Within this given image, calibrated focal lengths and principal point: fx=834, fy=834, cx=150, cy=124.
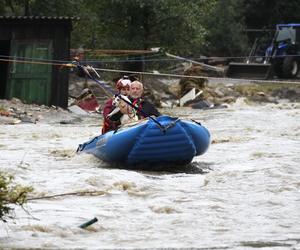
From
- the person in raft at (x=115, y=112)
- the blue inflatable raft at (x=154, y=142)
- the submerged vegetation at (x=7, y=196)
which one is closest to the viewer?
the submerged vegetation at (x=7, y=196)

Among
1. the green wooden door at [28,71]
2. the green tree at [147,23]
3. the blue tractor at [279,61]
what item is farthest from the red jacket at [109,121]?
the blue tractor at [279,61]

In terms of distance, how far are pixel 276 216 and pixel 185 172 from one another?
339 centimetres

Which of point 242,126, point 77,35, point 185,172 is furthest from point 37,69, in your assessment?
point 185,172

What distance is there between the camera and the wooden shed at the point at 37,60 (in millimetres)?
22438

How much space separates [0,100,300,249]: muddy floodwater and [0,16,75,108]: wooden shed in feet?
23.4

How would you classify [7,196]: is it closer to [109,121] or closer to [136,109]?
[136,109]

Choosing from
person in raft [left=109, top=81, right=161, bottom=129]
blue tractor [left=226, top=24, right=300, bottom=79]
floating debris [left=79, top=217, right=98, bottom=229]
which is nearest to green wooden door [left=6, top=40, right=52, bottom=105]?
blue tractor [left=226, top=24, right=300, bottom=79]

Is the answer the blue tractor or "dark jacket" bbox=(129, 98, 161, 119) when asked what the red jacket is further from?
the blue tractor

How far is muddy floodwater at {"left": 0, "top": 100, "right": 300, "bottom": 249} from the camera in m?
6.73

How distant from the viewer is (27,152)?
1345cm

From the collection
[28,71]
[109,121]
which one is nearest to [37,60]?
[28,71]

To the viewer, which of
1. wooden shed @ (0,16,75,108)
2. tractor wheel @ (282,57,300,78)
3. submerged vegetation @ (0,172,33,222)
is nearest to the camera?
submerged vegetation @ (0,172,33,222)

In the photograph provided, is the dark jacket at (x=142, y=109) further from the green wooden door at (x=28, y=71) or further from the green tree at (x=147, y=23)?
the green tree at (x=147, y=23)

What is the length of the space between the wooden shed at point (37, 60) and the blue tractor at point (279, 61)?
1086 centimetres
